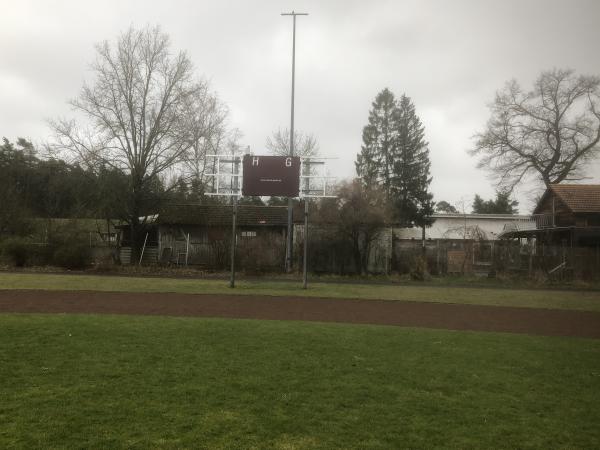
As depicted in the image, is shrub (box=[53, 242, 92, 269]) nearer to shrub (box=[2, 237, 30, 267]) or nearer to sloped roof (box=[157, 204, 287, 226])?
shrub (box=[2, 237, 30, 267])

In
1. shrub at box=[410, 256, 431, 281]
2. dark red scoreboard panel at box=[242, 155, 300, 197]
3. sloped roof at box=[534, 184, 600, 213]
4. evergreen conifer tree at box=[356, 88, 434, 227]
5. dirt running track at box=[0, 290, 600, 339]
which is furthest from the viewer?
evergreen conifer tree at box=[356, 88, 434, 227]

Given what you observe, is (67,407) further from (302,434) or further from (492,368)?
(492,368)

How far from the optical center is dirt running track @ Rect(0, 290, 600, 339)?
1263cm

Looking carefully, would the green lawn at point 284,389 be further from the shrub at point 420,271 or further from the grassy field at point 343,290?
the shrub at point 420,271

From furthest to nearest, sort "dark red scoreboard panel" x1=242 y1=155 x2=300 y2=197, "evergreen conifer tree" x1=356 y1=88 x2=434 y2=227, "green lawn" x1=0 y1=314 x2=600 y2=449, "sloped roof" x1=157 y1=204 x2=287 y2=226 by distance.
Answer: "evergreen conifer tree" x1=356 y1=88 x2=434 y2=227
"sloped roof" x1=157 y1=204 x2=287 y2=226
"dark red scoreboard panel" x1=242 y1=155 x2=300 y2=197
"green lawn" x1=0 y1=314 x2=600 y2=449

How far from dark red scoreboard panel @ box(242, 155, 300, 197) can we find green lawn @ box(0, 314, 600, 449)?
10.1 meters

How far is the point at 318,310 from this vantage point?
14430 mm

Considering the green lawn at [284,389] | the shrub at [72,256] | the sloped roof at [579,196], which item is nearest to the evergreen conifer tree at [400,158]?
the sloped roof at [579,196]

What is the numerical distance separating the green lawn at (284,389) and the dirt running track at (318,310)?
226 cm

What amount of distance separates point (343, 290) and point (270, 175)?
5196 mm

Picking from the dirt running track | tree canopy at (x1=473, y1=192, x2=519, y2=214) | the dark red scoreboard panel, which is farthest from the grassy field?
tree canopy at (x1=473, y1=192, x2=519, y2=214)

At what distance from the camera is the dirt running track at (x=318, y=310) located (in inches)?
497

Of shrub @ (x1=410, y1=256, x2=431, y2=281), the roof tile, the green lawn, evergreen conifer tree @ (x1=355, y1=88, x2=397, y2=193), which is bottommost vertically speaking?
the green lawn

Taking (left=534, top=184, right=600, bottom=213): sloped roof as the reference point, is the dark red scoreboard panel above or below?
below
